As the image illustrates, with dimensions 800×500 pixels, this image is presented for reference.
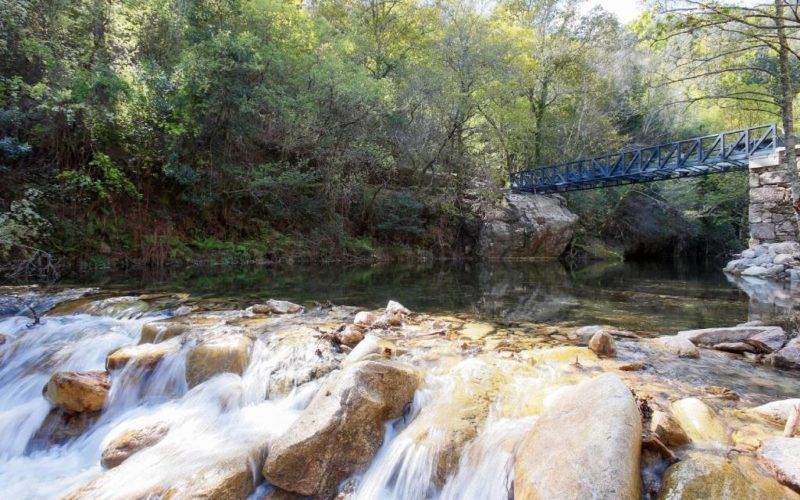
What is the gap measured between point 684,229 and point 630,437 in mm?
28593

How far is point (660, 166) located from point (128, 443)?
66.3ft

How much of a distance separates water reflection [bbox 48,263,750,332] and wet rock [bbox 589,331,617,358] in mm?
1662

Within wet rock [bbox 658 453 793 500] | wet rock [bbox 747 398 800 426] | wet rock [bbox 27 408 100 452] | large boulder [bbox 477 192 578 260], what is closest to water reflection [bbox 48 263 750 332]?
wet rock [bbox 747 398 800 426]

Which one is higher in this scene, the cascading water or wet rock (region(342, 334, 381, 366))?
wet rock (region(342, 334, 381, 366))

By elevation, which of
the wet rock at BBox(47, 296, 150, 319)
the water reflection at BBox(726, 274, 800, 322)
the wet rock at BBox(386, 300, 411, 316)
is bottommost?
the water reflection at BBox(726, 274, 800, 322)

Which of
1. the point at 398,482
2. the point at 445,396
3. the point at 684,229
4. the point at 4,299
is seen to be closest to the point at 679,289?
the point at 445,396

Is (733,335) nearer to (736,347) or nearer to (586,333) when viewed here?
(736,347)

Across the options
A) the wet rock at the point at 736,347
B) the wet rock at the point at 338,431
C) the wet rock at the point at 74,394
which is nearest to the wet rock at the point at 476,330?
the wet rock at the point at 338,431

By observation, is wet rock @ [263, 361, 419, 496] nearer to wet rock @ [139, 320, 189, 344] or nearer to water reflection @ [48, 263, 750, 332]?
wet rock @ [139, 320, 189, 344]

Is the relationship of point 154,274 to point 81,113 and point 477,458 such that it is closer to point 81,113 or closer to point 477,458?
point 81,113

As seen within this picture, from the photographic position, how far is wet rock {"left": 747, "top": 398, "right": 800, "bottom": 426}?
263 centimetres

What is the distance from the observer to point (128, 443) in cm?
300

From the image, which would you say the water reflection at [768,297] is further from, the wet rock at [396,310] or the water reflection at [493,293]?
the wet rock at [396,310]

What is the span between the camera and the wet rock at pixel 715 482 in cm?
188
